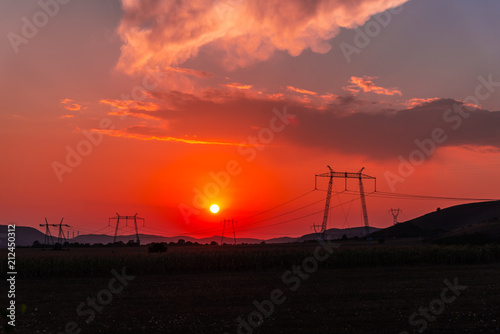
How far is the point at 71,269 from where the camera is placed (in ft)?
165

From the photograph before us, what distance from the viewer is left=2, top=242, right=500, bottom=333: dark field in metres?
21.5

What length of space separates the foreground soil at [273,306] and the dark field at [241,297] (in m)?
0.04

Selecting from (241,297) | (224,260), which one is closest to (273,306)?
(241,297)

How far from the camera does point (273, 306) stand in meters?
26.2

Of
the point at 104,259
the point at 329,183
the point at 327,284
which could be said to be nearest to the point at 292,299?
the point at 327,284

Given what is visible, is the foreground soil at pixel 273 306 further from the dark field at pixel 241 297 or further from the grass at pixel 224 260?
the grass at pixel 224 260

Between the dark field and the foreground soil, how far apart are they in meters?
0.04

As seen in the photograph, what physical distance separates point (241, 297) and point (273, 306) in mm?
4700

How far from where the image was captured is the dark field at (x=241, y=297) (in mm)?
21453

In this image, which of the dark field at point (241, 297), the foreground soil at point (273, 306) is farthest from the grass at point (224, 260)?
the foreground soil at point (273, 306)

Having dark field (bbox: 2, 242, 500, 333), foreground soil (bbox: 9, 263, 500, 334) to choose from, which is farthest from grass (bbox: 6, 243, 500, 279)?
foreground soil (bbox: 9, 263, 500, 334)

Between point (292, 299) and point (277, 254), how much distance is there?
29.4 metres

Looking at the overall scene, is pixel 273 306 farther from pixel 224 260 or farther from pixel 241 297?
pixel 224 260

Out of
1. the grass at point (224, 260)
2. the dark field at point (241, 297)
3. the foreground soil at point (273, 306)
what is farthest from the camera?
the grass at point (224, 260)
